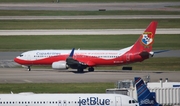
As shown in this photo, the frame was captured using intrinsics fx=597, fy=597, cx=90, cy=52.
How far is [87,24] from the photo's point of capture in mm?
138000

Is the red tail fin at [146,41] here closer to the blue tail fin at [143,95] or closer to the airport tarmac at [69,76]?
the airport tarmac at [69,76]

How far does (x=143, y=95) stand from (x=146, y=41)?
33.0 meters

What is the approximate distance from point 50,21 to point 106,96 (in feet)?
302

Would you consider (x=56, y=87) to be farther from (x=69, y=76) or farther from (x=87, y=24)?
(x=87, y=24)

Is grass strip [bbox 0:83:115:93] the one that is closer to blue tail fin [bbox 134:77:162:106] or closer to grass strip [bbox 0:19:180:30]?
blue tail fin [bbox 134:77:162:106]

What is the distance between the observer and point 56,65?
84.6 metres

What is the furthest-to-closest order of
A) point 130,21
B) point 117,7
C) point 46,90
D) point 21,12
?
point 117,7 < point 21,12 < point 130,21 < point 46,90

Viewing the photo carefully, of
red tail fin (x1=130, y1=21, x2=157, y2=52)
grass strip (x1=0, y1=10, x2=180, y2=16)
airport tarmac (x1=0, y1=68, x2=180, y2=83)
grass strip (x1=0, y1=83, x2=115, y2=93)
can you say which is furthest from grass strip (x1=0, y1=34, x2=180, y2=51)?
grass strip (x1=0, y1=10, x2=180, y2=16)

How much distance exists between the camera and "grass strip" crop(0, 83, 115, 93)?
68806mm

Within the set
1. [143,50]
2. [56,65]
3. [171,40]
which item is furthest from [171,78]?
[171,40]

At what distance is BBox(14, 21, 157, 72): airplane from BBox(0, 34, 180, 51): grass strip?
21.3 m

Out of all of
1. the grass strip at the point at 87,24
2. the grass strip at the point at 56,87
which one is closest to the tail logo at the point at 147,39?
the grass strip at the point at 56,87

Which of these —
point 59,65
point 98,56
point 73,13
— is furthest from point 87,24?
point 59,65

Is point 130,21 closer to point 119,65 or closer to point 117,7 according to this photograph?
point 117,7
